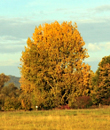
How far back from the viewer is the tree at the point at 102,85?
48.3m

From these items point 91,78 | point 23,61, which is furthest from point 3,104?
point 91,78

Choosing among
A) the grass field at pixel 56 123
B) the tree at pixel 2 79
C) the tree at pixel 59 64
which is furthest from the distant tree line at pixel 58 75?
the tree at pixel 2 79

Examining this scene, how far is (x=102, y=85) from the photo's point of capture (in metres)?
48.8

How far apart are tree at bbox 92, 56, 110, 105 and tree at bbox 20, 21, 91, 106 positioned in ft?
7.51

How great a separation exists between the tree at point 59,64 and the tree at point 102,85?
2289mm

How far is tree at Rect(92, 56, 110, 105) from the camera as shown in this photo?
48281 millimetres

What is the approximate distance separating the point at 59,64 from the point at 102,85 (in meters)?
8.61

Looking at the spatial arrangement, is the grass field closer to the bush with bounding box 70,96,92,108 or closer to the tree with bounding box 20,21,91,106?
the bush with bounding box 70,96,92,108

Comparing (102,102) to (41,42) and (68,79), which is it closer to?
(68,79)

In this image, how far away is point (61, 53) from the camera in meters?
45.7

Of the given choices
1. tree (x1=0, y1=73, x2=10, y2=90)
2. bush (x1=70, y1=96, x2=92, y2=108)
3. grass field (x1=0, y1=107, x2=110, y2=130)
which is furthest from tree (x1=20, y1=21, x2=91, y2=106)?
tree (x1=0, y1=73, x2=10, y2=90)

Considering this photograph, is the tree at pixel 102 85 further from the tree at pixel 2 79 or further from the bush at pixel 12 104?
the tree at pixel 2 79

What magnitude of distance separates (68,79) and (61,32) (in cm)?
784

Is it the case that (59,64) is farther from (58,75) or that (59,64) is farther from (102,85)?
(102,85)
